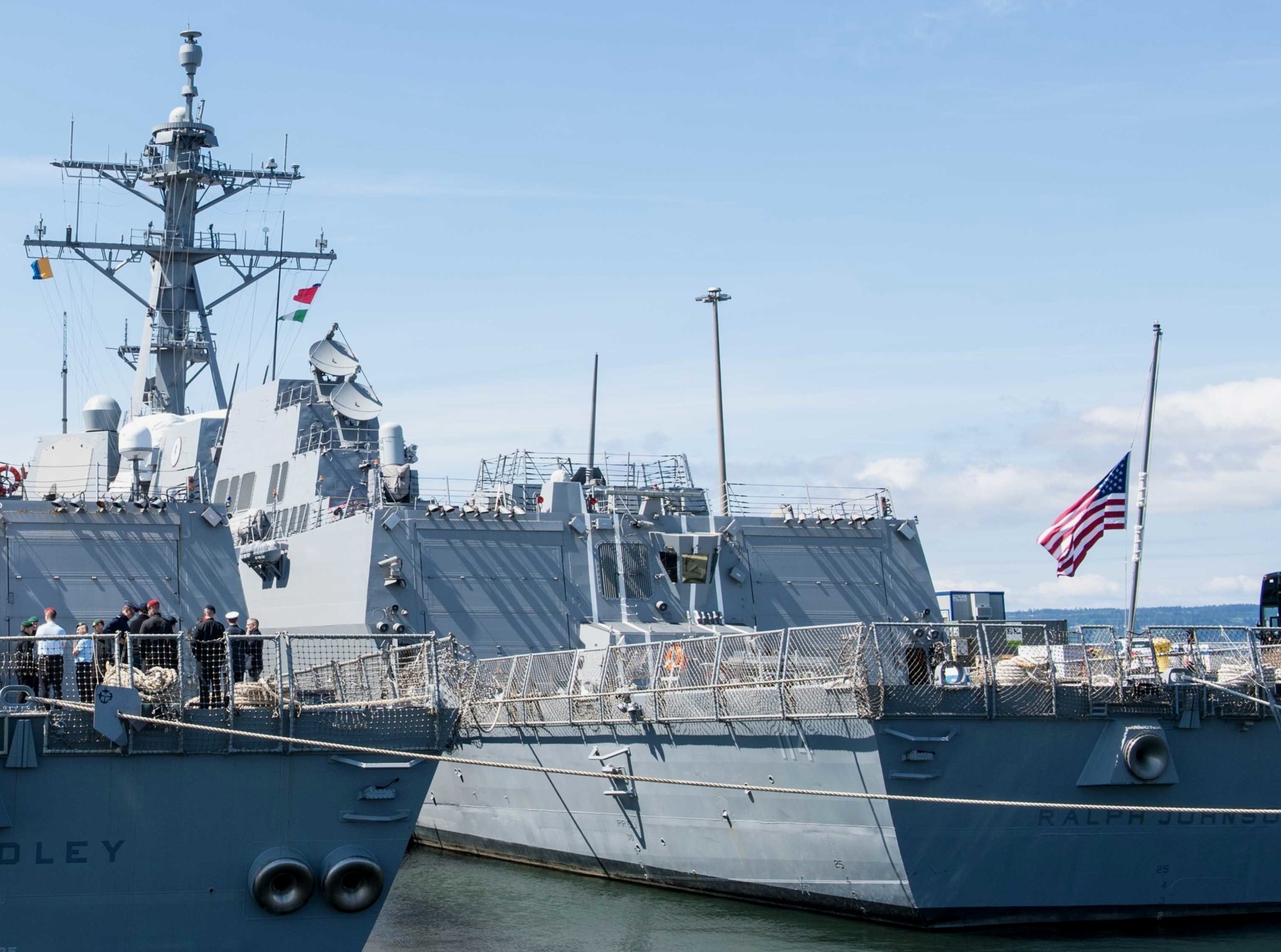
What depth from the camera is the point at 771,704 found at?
17188 mm

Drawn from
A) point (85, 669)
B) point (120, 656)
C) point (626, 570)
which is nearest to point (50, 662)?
point (85, 669)

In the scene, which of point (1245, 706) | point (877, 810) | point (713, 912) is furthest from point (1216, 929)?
point (713, 912)

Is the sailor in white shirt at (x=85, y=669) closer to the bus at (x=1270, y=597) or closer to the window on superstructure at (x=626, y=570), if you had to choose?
the window on superstructure at (x=626, y=570)

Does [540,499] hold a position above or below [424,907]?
above

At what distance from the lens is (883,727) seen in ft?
52.4

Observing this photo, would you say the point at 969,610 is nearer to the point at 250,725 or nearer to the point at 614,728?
the point at 614,728

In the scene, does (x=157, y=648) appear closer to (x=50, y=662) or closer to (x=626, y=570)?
(x=50, y=662)

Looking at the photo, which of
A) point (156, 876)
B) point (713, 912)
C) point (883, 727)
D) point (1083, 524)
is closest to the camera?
point (156, 876)

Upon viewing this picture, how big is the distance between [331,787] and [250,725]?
2.82 feet

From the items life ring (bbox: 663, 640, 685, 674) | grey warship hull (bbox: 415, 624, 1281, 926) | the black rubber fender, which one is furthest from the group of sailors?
the black rubber fender

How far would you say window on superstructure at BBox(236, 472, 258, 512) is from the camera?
1165 inches

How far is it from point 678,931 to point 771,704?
2.83 m

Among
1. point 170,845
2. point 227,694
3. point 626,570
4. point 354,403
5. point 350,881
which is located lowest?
point 350,881

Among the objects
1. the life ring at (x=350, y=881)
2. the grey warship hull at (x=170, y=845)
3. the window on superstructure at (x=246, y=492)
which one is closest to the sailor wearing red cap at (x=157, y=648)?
the grey warship hull at (x=170, y=845)
